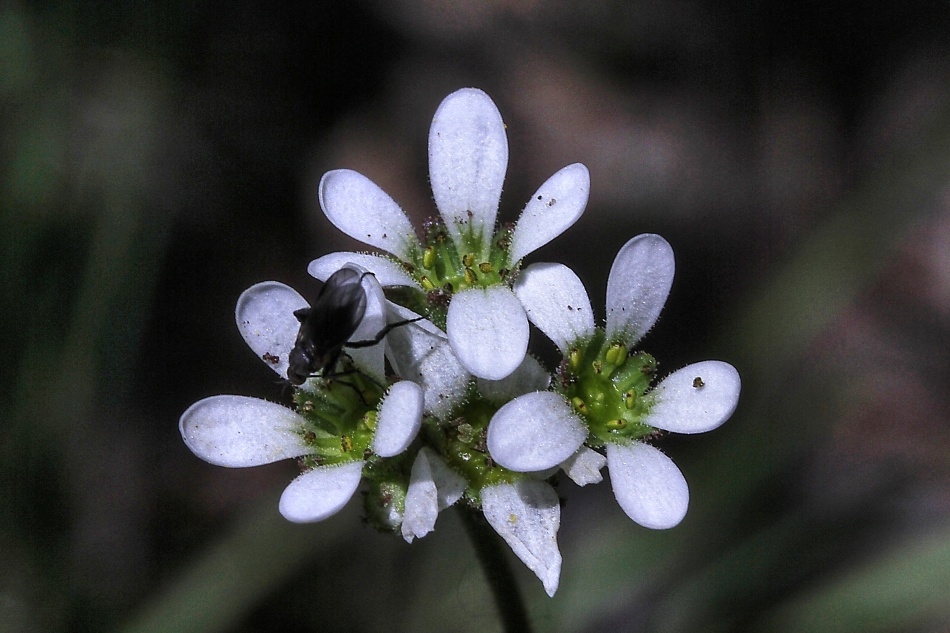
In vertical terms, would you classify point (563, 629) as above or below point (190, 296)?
below

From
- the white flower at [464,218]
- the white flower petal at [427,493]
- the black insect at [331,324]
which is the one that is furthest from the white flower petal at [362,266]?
the white flower petal at [427,493]

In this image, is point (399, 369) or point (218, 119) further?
point (218, 119)

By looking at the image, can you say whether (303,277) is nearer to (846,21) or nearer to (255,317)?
(255,317)

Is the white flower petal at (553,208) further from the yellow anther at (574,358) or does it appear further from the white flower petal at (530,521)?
the white flower petal at (530,521)

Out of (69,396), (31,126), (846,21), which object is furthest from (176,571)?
(846,21)

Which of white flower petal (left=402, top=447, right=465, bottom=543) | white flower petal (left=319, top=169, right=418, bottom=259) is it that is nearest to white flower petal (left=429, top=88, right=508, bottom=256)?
white flower petal (left=319, top=169, right=418, bottom=259)

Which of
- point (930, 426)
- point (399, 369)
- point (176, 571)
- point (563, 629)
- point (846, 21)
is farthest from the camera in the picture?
point (846, 21)

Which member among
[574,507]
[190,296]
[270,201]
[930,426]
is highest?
[270,201]

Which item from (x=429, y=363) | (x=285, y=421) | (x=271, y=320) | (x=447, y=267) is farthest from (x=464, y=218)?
(x=285, y=421)
